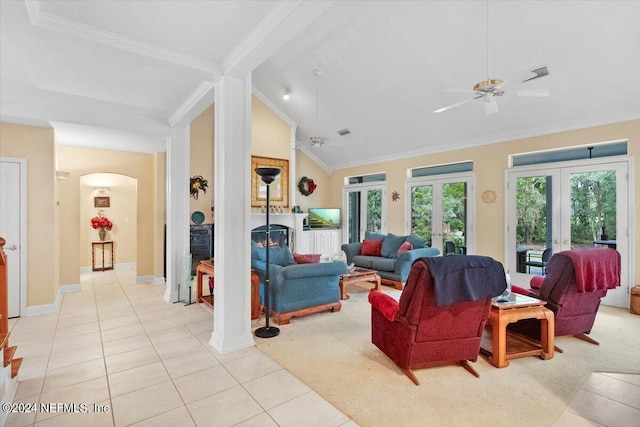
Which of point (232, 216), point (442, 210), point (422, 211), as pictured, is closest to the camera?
point (232, 216)

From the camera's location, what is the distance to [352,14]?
4.49m

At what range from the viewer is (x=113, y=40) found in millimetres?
2633

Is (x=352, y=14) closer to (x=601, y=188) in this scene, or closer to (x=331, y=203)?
(x=601, y=188)

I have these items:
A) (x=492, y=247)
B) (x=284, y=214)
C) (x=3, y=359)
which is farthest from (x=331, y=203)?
(x=3, y=359)

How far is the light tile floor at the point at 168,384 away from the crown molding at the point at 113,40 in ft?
9.21

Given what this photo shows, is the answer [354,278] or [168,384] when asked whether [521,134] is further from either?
[168,384]

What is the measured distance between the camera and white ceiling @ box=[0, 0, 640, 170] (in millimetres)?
2459

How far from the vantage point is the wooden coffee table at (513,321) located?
2.79m

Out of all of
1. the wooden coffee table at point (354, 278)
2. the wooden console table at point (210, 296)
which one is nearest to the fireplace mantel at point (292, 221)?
the wooden console table at point (210, 296)

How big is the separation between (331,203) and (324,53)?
488cm

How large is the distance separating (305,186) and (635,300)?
695 centimetres

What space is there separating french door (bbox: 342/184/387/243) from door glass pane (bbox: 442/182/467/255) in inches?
65.3

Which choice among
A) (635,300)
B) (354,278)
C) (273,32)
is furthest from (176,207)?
(635,300)

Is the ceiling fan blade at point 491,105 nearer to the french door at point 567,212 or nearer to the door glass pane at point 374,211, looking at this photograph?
the french door at point 567,212
